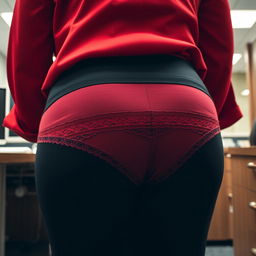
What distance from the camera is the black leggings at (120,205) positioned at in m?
0.42

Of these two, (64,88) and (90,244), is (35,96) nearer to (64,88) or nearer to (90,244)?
(64,88)

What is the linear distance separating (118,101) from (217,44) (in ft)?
1.06

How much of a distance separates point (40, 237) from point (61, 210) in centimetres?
173

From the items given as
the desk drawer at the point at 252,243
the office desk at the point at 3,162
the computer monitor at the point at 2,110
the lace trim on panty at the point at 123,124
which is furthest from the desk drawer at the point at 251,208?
the computer monitor at the point at 2,110

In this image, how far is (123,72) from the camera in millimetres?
442

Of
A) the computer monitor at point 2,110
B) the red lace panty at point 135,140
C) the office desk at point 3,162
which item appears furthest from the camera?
the computer monitor at point 2,110

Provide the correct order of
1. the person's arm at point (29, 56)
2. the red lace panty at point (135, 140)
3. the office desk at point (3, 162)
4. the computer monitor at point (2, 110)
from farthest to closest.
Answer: the computer monitor at point (2, 110), the office desk at point (3, 162), the person's arm at point (29, 56), the red lace panty at point (135, 140)

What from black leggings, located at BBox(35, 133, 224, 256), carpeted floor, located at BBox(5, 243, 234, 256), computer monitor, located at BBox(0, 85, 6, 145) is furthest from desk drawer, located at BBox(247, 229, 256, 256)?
computer monitor, located at BBox(0, 85, 6, 145)

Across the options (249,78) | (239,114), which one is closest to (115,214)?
(239,114)

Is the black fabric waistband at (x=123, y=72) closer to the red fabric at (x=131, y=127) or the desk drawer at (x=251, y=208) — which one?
the red fabric at (x=131, y=127)

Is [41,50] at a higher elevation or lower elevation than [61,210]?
higher

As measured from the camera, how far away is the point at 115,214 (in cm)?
43

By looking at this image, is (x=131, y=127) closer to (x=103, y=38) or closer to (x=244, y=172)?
(x=103, y=38)

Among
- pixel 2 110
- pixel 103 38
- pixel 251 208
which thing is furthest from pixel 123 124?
pixel 2 110
